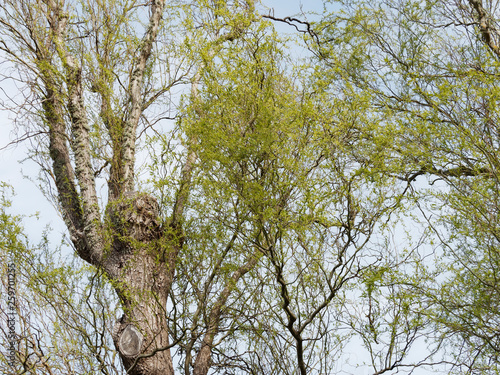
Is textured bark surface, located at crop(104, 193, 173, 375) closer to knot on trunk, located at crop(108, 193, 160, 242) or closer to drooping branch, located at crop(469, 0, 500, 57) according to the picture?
knot on trunk, located at crop(108, 193, 160, 242)

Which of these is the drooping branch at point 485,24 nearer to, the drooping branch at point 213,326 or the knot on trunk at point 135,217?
the drooping branch at point 213,326

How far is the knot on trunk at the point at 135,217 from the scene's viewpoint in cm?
629

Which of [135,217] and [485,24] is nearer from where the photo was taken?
[135,217]

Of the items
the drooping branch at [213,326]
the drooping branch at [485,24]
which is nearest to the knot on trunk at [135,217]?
the drooping branch at [213,326]

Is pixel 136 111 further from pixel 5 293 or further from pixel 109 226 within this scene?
pixel 5 293

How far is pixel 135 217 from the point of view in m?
6.30

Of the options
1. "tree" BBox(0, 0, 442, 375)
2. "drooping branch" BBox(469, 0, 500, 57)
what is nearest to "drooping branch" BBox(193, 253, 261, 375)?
A: "tree" BBox(0, 0, 442, 375)

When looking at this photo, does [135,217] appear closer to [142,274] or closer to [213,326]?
[142,274]

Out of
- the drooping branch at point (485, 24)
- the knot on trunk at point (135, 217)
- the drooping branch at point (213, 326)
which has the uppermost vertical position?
the drooping branch at point (485, 24)

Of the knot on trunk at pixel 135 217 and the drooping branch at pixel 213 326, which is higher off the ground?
the knot on trunk at pixel 135 217

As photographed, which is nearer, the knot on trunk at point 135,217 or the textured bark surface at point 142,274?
the textured bark surface at point 142,274

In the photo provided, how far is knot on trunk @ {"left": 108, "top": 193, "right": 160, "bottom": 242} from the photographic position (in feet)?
20.6

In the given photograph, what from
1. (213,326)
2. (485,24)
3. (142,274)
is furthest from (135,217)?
(485,24)

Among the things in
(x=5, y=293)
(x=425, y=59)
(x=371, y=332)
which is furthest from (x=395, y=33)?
(x=5, y=293)
